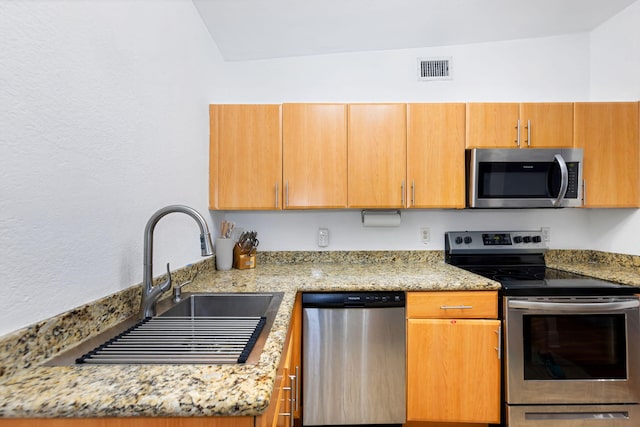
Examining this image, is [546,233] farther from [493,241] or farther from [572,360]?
[572,360]

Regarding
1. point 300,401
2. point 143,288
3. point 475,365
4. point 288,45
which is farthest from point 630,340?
point 288,45

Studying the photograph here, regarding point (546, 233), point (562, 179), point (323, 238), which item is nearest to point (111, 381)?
point (323, 238)

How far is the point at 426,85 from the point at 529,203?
112 cm

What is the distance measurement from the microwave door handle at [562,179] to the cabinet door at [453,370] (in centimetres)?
93

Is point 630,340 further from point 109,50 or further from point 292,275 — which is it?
point 109,50

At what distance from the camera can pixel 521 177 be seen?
201 centimetres

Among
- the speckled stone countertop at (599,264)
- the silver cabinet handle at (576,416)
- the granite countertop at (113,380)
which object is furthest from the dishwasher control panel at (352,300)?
the speckled stone countertop at (599,264)

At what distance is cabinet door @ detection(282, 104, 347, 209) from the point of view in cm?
206

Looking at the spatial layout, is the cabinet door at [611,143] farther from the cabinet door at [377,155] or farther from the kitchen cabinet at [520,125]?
the cabinet door at [377,155]

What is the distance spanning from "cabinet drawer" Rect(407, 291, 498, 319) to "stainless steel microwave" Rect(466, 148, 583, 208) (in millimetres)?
617

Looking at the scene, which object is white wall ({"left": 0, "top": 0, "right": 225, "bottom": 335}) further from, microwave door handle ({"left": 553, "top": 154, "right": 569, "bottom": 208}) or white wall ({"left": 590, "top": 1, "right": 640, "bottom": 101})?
white wall ({"left": 590, "top": 1, "right": 640, "bottom": 101})

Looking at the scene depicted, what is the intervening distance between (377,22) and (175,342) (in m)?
2.12

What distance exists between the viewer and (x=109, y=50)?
1032 mm

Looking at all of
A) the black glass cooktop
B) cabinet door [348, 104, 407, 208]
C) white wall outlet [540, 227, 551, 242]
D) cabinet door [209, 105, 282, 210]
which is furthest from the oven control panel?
cabinet door [209, 105, 282, 210]
